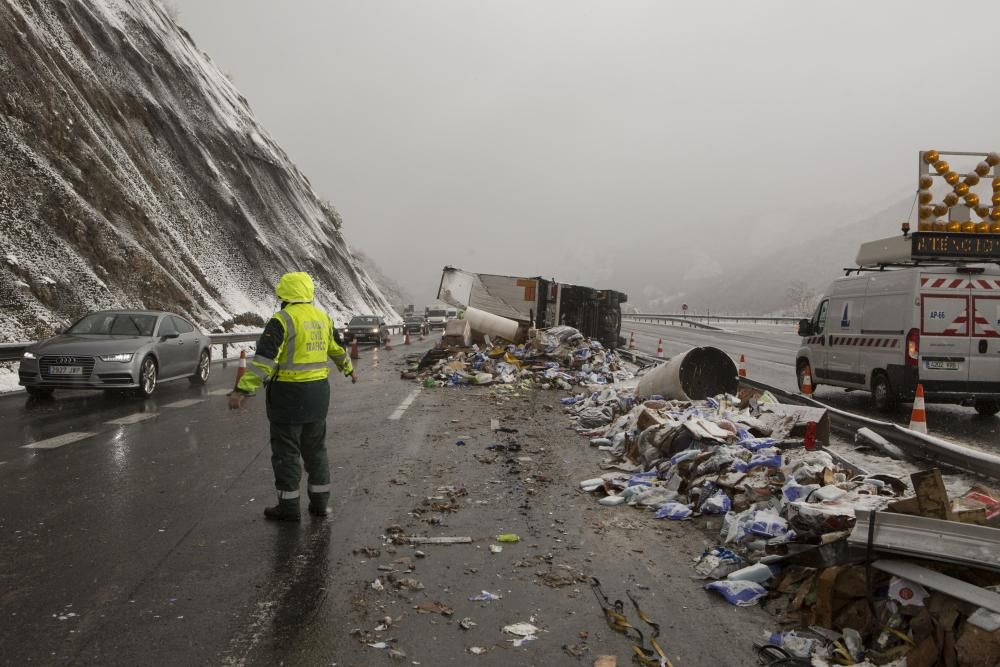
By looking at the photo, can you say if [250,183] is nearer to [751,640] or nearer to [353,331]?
[353,331]

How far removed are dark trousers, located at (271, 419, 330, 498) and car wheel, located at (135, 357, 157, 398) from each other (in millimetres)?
7674

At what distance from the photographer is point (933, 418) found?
1111cm

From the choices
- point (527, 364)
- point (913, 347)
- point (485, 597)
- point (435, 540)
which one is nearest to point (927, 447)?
point (913, 347)

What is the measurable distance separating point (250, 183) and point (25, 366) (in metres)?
35.9

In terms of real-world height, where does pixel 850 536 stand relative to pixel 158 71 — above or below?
below

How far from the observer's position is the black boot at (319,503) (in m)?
5.54

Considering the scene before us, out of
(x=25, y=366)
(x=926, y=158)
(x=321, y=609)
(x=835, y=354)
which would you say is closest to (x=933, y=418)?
(x=835, y=354)

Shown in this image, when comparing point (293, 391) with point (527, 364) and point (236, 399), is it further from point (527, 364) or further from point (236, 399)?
point (527, 364)

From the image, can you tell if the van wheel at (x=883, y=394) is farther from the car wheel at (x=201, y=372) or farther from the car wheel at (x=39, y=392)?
the car wheel at (x=39, y=392)

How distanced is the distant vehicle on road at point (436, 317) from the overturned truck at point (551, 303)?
3160 centimetres

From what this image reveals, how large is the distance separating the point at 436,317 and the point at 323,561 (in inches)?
2088

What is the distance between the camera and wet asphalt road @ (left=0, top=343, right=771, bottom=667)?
11.2 ft

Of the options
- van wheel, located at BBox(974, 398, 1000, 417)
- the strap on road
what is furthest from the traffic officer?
van wheel, located at BBox(974, 398, 1000, 417)

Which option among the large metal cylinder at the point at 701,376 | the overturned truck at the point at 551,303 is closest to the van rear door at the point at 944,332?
the large metal cylinder at the point at 701,376
